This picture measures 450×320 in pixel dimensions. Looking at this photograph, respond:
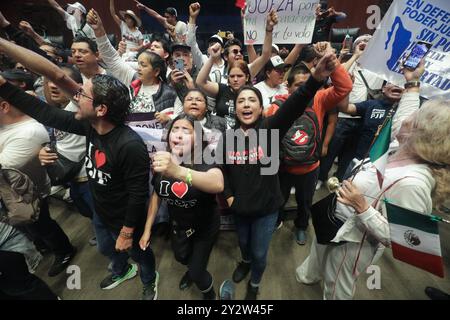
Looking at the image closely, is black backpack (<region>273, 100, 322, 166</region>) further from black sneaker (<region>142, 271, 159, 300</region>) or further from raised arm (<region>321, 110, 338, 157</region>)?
black sneaker (<region>142, 271, 159, 300</region>)

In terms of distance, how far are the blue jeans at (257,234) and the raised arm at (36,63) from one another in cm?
155

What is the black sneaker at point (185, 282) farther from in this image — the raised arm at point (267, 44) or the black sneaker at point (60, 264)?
the raised arm at point (267, 44)

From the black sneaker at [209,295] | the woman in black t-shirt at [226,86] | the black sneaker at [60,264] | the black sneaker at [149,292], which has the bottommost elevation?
the black sneaker at [60,264]

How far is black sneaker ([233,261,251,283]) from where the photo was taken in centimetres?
224

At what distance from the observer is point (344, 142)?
10.4 ft

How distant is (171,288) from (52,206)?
222 cm

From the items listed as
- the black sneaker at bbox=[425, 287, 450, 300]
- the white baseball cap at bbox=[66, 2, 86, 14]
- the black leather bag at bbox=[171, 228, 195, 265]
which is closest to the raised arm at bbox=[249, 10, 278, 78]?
the black leather bag at bbox=[171, 228, 195, 265]

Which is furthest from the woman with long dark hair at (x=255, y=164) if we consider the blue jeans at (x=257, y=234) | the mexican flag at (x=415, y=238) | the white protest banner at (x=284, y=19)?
the white protest banner at (x=284, y=19)

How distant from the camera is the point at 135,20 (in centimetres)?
452

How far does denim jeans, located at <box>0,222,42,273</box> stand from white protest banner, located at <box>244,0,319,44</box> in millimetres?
2706

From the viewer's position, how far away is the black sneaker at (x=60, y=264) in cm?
233

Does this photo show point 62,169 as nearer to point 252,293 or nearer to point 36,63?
point 36,63
